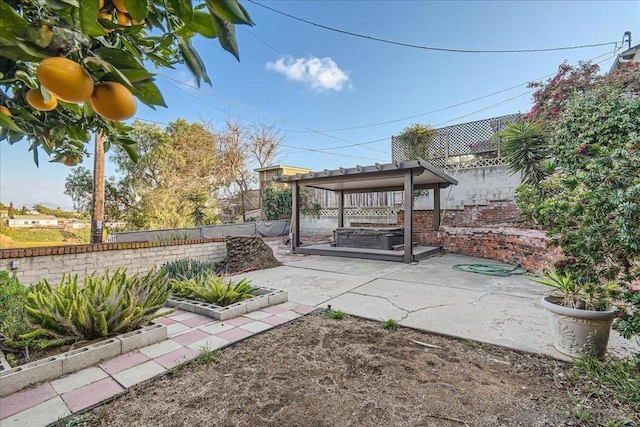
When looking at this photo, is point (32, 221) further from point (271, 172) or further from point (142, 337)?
point (271, 172)

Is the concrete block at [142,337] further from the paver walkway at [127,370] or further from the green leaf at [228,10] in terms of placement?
the green leaf at [228,10]

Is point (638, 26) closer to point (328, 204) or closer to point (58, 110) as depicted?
point (328, 204)

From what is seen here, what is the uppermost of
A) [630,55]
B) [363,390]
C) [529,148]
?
[630,55]

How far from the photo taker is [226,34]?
1.95 feet

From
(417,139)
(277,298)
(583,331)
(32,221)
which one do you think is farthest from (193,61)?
(417,139)

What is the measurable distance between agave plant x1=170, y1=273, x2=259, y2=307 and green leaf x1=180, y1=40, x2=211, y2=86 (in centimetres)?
325

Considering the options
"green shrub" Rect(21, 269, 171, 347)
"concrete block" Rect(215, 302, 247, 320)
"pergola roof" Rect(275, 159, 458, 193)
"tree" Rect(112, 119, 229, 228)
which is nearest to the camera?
"green shrub" Rect(21, 269, 171, 347)

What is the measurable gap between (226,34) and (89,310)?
2890mm

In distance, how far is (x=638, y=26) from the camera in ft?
29.1

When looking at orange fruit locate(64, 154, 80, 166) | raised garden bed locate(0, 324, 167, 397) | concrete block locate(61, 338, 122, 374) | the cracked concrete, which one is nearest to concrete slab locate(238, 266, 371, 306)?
the cracked concrete

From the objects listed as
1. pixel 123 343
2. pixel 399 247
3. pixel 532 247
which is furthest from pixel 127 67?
→ pixel 399 247

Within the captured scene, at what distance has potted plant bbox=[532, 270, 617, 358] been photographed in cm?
228

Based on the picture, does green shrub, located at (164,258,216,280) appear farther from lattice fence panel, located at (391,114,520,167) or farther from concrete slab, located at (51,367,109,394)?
lattice fence panel, located at (391,114,520,167)

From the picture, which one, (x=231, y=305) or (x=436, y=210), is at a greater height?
(x=436, y=210)
